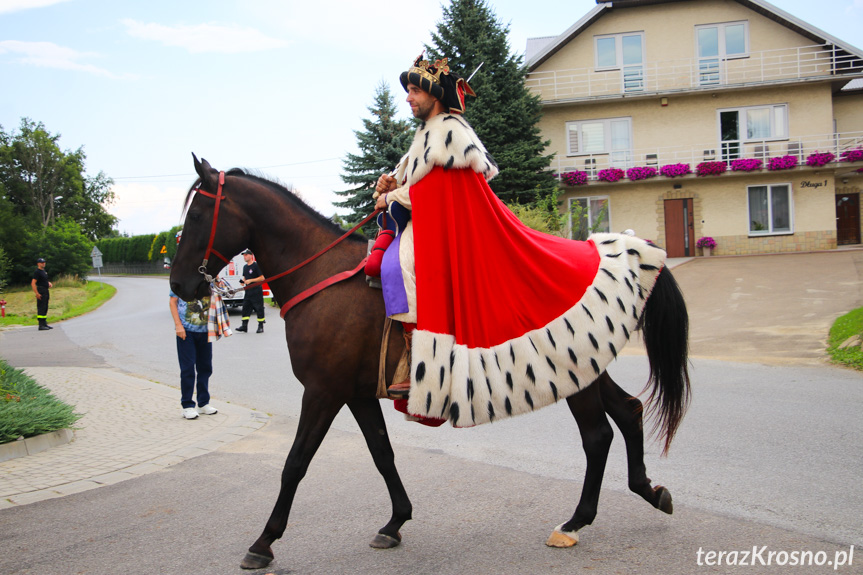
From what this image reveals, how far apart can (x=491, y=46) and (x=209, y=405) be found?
2071 cm

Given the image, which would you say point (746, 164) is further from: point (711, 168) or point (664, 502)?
point (664, 502)

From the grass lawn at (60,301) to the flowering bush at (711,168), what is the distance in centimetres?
2860

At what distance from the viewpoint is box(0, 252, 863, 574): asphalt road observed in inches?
145

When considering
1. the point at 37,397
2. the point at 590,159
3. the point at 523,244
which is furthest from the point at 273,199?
the point at 590,159

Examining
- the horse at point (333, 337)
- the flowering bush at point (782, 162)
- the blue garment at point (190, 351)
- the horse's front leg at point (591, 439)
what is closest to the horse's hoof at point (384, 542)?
the horse at point (333, 337)

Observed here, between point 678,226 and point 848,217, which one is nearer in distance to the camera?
point 678,226

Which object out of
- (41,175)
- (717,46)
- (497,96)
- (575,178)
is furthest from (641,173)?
(41,175)

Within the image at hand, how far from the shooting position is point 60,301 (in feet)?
108

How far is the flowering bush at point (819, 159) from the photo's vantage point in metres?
27.2

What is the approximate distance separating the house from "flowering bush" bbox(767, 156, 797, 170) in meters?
0.04

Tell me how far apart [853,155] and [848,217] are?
6672 millimetres

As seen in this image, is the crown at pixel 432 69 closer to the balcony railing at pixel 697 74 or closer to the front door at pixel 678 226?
the balcony railing at pixel 697 74

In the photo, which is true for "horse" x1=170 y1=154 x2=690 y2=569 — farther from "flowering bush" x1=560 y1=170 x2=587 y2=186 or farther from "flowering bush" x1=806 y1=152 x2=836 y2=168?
"flowering bush" x1=806 y1=152 x2=836 y2=168

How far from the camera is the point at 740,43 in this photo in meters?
29.3
